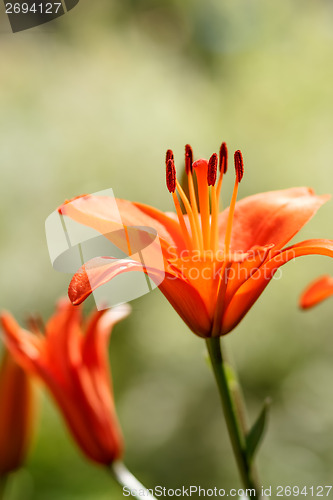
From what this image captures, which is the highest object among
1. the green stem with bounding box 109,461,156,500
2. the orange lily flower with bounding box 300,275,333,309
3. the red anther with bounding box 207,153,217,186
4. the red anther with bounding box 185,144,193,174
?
the red anther with bounding box 185,144,193,174

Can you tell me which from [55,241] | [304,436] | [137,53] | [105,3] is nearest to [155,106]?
[137,53]

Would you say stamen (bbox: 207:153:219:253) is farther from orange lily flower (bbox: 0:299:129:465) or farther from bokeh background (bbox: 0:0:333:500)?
bokeh background (bbox: 0:0:333:500)

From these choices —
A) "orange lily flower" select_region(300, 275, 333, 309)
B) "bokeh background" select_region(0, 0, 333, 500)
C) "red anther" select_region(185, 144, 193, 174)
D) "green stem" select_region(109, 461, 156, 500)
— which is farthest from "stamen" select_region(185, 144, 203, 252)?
"bokeh background" select_region(0, 0, 333, 500)

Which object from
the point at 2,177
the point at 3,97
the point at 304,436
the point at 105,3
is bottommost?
the point at 304,436

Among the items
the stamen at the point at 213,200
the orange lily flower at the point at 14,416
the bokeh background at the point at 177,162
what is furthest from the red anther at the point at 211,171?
the bokeh background at the point at 177,162

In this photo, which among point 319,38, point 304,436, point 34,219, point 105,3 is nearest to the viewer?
point 304,436

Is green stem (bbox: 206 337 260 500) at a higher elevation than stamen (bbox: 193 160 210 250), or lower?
lower

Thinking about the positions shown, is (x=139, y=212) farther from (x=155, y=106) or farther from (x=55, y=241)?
(x=155, y=106)
